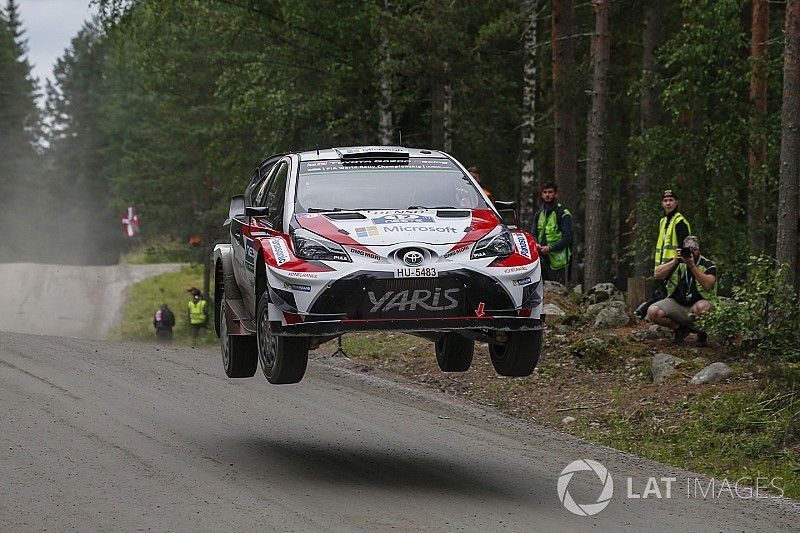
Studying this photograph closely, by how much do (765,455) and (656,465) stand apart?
44.2 inches

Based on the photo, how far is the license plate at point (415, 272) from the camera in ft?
30.5

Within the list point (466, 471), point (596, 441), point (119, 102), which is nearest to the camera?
point (466, 471)

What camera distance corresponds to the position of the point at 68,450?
11117mm

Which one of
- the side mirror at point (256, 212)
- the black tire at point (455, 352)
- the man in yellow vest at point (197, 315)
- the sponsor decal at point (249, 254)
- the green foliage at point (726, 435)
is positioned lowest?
the man in yellow vest at point (197, 315)

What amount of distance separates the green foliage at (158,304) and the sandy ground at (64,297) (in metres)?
0.58

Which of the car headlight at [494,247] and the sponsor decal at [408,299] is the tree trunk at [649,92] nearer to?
the car headlight at [494,247]

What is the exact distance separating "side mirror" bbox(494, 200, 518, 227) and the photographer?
15.5ft

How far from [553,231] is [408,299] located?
323 inches

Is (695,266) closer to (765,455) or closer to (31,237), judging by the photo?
(765,455)

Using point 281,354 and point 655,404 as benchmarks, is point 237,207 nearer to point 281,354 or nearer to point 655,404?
point 281,354

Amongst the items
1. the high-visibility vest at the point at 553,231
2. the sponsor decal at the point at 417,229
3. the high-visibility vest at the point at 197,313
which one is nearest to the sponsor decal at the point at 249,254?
the sponsor decal at the point at 417,229

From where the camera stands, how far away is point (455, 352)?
1186 centimetres

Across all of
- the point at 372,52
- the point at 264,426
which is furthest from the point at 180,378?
the point at 372,52

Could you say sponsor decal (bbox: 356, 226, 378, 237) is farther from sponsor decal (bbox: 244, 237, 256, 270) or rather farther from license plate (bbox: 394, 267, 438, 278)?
sponsor decal (bbox: 244, 237, 256, 270)
